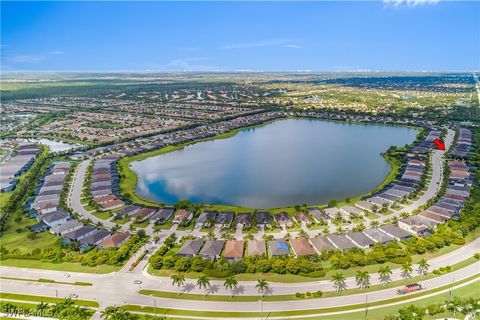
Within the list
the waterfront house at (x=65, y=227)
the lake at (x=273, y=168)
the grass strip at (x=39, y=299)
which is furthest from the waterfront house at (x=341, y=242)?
the waterfront house at (x=65, y=227)

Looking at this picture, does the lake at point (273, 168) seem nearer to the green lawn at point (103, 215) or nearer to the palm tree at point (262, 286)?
the green lawn at point (103, 215)

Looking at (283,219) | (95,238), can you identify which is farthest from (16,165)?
(283,219)

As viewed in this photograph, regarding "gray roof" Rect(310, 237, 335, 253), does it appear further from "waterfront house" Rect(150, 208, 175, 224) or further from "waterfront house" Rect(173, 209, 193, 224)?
"waterfront house" Rect(150, 208, 175, 224)

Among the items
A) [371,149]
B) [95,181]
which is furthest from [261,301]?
[371,149]

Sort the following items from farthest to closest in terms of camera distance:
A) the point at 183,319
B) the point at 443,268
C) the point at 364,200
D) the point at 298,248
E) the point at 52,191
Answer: the point at 52,191, the point at 364,200, the point at 298,248, the point at 443,268, the point at 183,319

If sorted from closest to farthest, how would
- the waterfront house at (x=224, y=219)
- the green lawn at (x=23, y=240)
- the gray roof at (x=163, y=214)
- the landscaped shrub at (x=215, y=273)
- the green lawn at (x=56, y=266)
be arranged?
the landscaped shrub at (x=215, y=273)
the green lawn at (x=56, y=266)
the green lawn at (x=23, y=240)
the waterfront house at (x=224, y=219)
the gray roof at (x=163, y=214)

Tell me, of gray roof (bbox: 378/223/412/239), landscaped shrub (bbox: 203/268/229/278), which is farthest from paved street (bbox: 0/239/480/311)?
gray roof (bbox: 378/223/412/239)

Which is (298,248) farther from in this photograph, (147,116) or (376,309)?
(147,116)

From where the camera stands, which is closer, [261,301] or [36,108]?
[261,301]
